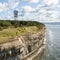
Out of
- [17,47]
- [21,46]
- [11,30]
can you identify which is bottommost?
[21,46]

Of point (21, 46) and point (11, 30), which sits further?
point (11, 30)

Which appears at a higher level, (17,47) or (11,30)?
(11,30)

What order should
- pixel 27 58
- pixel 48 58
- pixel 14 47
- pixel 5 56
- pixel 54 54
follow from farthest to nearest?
pixel 54 54 < pixel 48 58 < pixel 27 58 < pixel 14 47 < pixel 5 56

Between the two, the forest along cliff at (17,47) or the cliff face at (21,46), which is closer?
the forest along cliff at (17,47)

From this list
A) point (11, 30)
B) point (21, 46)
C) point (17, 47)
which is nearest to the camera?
point (17, 47)

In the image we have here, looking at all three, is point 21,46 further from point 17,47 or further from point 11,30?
point 11,30

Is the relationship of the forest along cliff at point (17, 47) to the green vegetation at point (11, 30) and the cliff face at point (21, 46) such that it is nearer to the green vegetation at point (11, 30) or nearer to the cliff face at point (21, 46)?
the cliff face at point (21, 46)

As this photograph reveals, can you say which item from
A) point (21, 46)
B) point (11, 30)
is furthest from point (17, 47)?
point (11, 30)

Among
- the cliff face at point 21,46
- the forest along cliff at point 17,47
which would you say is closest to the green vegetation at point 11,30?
the forest along cliff at point 17,47

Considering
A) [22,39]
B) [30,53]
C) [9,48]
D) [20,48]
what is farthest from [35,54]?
[9,48]

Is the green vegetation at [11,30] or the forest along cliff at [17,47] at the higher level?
the green vegetation at [11,30]

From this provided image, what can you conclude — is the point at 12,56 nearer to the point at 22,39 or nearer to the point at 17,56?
the point at 17,56
